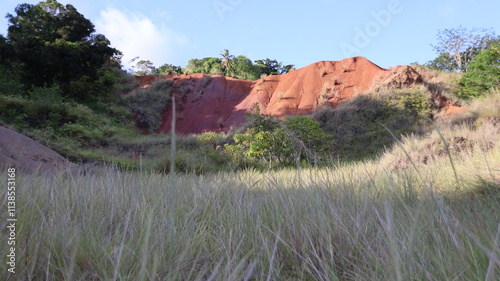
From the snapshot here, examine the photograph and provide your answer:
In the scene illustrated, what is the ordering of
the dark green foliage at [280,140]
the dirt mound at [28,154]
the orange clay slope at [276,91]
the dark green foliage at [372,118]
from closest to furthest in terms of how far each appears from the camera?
the dirt mound at [28,154], the dark green foliage at [280,140], the dark green foliage at [372,118], the orange clay slope at [276,91]

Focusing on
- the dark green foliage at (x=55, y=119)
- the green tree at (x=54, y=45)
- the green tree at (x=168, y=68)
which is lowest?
the dark green foliage at (x=55, y=119)

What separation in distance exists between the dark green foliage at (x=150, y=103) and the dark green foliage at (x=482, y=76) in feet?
70.4

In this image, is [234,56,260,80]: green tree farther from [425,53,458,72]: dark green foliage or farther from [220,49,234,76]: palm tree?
[425,53,458,72]: dark green foliage

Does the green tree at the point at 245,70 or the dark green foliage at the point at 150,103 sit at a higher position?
the green tree at the point at 245,70

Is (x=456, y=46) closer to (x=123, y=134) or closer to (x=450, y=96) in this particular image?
(x=450, y=96)

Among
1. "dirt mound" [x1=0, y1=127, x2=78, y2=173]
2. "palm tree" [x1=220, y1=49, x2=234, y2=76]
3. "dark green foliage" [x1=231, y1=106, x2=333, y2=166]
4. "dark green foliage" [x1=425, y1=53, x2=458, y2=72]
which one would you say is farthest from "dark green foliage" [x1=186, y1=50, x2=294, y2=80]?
"dirt mound" [x1=0, y1=127, x2=78, y2=173]

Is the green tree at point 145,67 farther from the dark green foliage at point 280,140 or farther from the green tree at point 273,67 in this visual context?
the dark green foliage at point 280,140

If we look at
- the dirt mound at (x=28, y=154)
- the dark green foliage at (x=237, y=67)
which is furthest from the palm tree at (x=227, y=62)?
the dirt mound at (x=28, y=154)

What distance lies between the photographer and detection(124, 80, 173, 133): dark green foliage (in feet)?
81.4

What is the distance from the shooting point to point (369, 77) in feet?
77.5

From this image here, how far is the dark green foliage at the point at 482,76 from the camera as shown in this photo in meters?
18.1

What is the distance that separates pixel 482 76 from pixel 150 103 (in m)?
23.8

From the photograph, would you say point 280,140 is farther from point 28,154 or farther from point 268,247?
point 268,247

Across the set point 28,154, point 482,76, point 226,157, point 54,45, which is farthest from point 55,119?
point 482,76
